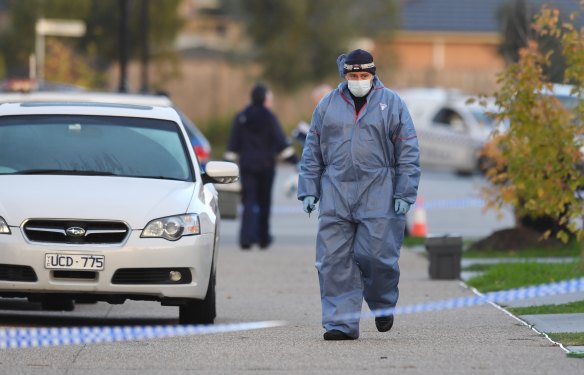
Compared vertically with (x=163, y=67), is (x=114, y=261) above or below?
above

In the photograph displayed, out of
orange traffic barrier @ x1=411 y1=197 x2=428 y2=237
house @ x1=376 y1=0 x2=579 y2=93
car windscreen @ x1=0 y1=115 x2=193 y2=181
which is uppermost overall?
car windscreen @ x1=0 y1=115 x2=193 y2=181

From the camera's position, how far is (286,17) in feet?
172

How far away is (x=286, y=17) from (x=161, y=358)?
143 ft

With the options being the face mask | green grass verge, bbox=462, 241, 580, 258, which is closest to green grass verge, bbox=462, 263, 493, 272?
green grass verge, bbox=462, 241, 580, 258

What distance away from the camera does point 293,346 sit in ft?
32.7

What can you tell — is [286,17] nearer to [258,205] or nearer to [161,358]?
[258,205]

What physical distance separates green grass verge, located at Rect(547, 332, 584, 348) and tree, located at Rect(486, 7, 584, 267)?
237 centimetres

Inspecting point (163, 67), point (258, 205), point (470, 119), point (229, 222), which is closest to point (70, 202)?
point (258, 205)

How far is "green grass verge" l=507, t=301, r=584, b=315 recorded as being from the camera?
1188cm

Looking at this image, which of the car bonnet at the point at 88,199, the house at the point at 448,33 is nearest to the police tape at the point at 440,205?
the car bonnet at the point at 88,199

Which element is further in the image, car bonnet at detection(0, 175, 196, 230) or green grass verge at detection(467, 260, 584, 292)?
green grass verge at detection(467, 260, 584, 292)

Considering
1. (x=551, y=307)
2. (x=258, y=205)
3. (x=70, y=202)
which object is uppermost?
(x=70, y=202)

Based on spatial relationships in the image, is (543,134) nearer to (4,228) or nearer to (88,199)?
(88,199)

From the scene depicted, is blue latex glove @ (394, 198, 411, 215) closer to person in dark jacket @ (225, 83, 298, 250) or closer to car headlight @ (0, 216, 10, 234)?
car headlight @ (0, 216, 10, 234)
